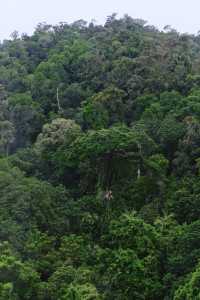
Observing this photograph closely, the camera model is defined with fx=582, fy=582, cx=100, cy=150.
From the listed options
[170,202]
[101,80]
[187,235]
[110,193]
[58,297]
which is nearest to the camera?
[58,297]

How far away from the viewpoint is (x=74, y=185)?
102 feet

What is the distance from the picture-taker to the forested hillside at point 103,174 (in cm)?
2028

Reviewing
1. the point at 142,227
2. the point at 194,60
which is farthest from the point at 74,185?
the point at 194,60

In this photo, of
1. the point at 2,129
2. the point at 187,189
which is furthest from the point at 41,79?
the point at 187,189

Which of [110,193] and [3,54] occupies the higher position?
[3,54]

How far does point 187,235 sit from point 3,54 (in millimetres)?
33428

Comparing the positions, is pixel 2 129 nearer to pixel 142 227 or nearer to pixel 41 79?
pixel 41 79

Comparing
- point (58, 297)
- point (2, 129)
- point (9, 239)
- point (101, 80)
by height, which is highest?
point (101, 80)

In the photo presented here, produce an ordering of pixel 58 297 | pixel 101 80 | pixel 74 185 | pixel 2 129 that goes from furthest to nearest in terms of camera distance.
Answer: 1. pixel 101 80
2. pixel 2 129
3. pixel 74 185
4. pixel 58 297

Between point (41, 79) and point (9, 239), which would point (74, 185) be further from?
point (41, 79)

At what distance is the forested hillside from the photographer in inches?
798

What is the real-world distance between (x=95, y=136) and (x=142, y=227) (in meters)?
6.82

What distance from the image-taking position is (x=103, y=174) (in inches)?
1123

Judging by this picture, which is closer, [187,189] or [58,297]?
[58,297]
